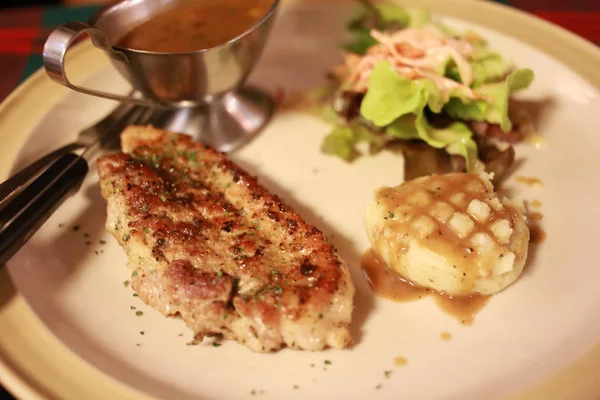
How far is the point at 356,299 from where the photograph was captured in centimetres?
291

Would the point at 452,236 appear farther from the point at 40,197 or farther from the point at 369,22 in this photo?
the point at 369,22

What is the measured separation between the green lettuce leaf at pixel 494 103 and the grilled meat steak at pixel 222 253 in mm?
1600

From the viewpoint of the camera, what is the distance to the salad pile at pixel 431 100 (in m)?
3.68

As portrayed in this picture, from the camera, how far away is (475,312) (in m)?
2.81

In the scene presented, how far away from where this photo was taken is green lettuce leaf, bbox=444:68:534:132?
366cm

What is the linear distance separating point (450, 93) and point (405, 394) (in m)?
2.12

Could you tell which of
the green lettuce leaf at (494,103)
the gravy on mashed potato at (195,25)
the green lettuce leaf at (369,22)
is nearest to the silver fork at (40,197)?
the gravy on mashed potato at (195,25)

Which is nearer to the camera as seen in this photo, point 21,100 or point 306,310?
point 306,310

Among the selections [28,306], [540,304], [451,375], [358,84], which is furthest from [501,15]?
[28,306]

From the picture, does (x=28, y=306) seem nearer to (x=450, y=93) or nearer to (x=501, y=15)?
Answer: (x=450, y=93)

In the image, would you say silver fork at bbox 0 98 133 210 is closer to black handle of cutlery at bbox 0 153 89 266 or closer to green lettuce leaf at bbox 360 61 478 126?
black handle of cutlery at bbox 0 153 89 266

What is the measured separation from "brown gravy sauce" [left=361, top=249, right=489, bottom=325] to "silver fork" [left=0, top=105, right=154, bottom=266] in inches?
69.1

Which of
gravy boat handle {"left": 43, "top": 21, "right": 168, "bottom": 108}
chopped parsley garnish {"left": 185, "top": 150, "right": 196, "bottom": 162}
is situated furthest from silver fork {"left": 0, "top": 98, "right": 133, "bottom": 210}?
chopped parsley garnish {"left": 185, "top": 150, "right": 196, "bottom": 162}

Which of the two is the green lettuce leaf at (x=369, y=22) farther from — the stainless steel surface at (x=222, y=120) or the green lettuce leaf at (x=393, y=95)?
the stainless steel surface at (x=222, y=120)
